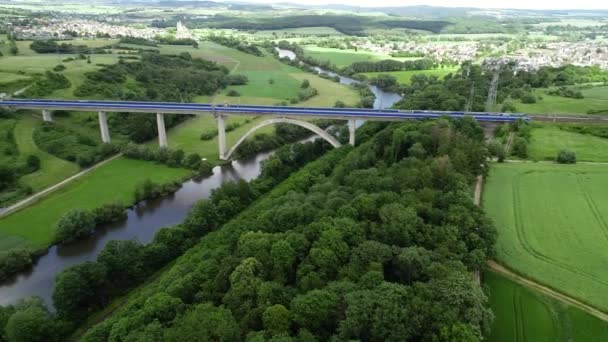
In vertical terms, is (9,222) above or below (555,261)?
below

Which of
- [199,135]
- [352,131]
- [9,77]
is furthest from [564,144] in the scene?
[9,77]

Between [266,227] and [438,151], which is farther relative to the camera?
[438,151]

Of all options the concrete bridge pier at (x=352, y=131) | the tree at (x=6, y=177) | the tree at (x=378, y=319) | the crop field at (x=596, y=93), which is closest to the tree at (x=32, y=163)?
the tree at (x=6, y=177)

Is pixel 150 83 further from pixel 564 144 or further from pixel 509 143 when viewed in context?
pixel 564 144

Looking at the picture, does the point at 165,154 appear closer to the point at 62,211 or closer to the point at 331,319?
the point at 62,211

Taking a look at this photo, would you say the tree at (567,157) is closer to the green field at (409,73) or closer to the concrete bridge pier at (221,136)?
the concrete bridge pier at (221,136)

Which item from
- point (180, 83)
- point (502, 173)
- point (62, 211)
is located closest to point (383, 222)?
point (502, 173)
